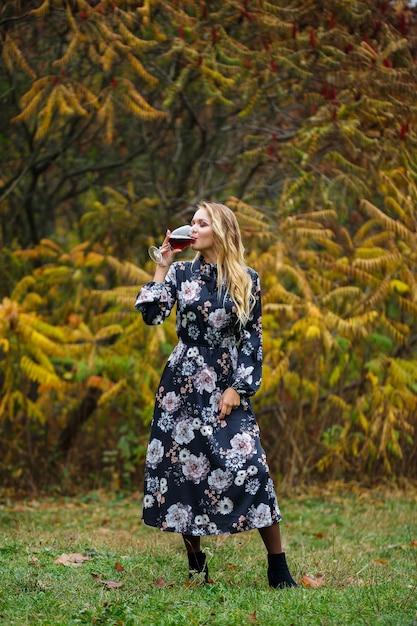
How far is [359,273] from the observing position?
8438 millimetres

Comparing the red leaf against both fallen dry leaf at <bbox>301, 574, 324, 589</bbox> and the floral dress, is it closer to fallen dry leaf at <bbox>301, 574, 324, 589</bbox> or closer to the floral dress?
the floral dress

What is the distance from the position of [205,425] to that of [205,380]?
236 millimetres

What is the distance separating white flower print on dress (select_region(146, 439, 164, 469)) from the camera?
4637mm

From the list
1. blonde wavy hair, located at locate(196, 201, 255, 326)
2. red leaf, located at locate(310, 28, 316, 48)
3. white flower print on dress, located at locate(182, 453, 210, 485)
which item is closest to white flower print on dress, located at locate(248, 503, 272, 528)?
white flower print on dress, located at locate(182, 453, 210, 485)

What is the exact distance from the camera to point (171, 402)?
4.66 metres

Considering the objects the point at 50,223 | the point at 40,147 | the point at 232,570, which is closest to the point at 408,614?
the point at 232,570

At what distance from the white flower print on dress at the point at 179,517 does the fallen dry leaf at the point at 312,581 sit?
2.44 ft

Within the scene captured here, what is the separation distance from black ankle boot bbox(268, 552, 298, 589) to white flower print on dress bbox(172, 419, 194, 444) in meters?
0.74

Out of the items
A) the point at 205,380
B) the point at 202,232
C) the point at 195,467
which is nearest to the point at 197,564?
the point at 195,467

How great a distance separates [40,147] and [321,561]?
5.76 meters

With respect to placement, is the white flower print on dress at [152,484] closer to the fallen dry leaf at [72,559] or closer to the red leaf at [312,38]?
the fallen dry leaf at [72,559]

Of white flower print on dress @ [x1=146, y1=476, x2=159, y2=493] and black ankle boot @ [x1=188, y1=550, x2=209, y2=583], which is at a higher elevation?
white flower print on dress @ [x1=146, y1=476, x2=159, y2=493]

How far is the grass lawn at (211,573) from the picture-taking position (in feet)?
12.7

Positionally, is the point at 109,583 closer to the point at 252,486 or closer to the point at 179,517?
the point at 179,517
